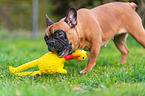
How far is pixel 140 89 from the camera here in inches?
82.4

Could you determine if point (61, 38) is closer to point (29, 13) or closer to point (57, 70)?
Answer: point (57, 70)

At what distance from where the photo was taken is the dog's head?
3115 millimetres

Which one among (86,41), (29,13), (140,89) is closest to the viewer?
(140,89)

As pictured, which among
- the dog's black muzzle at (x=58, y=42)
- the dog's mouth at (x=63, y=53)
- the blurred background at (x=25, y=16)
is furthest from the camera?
the blurred background at (x=25, y=16)

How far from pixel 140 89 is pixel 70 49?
4.90ft

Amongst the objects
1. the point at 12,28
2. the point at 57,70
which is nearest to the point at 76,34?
the point at 57,70

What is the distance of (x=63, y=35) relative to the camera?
3.16 metres

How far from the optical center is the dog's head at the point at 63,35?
312 centimetres

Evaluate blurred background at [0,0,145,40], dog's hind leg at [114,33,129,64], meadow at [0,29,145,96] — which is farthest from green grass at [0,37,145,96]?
blurred background at [0,0,145,40]

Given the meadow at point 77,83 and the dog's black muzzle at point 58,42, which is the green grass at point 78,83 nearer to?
the meadow at point 77,83

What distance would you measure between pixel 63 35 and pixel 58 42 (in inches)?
6.0

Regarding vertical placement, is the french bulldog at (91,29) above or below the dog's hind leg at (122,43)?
above

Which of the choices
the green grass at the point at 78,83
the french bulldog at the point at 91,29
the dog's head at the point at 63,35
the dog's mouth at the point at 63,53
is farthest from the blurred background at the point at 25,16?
the dog's mouth at the point at 63,53

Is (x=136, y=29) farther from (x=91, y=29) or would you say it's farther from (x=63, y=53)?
(x=63, y=53)
